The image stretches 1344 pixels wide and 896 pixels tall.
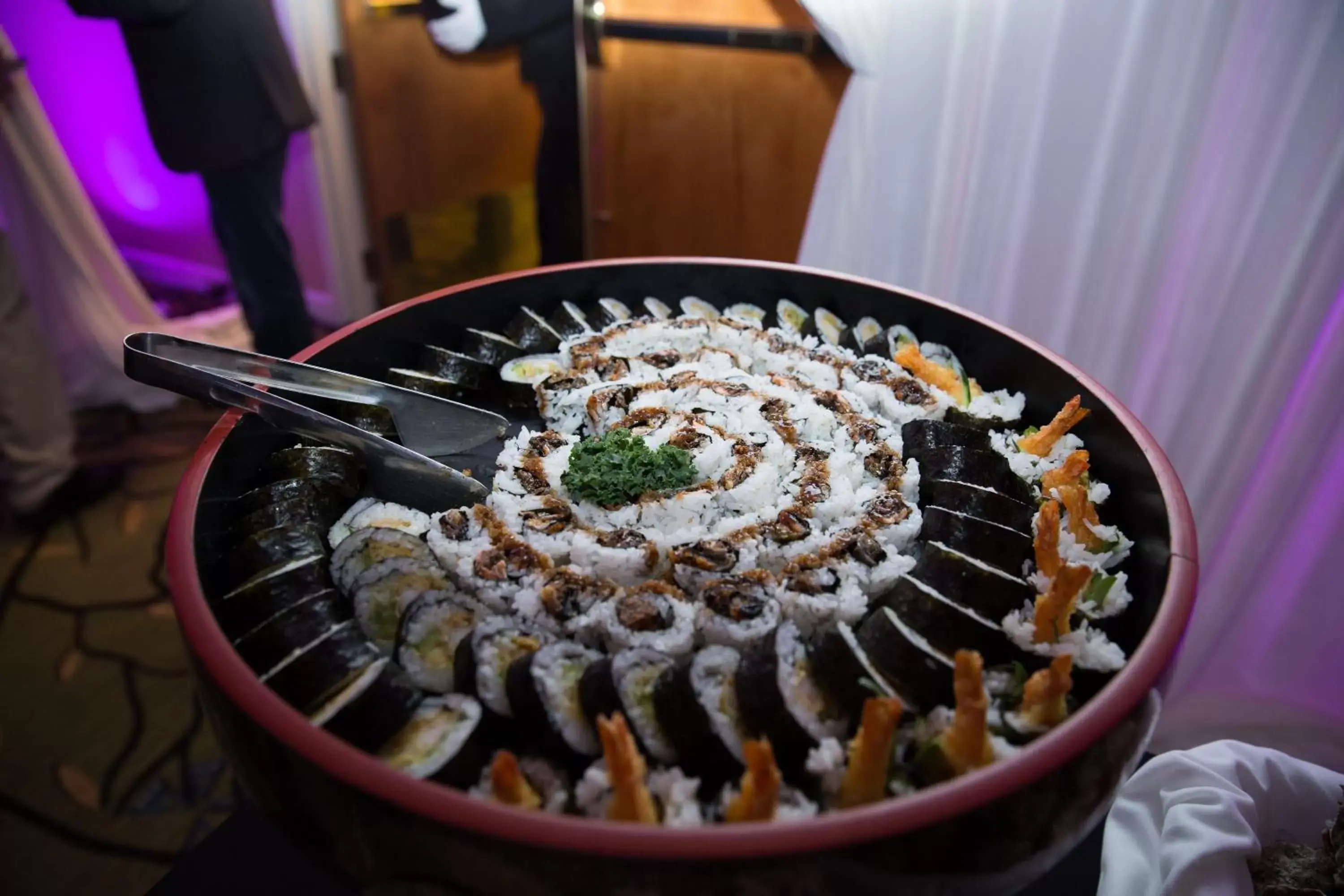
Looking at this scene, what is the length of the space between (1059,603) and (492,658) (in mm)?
724

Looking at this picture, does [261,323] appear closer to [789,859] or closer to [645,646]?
[645,646]

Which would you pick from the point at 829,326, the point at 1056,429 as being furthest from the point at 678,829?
the point at 829,326

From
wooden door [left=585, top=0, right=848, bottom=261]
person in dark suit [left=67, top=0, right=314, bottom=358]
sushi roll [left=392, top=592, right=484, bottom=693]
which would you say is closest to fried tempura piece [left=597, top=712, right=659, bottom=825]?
sushi roll [left=392, top=592, right=484, bottom=693]

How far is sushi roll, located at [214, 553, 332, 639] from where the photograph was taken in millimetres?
1187

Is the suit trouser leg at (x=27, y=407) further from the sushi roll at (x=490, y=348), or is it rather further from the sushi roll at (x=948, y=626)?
the sushi roll at (x=948, y=626)

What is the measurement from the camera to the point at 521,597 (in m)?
1.24

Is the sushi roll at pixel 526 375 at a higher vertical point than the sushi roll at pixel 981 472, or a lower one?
lower

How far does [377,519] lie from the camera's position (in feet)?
4.75

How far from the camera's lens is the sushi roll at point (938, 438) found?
158 centimetres

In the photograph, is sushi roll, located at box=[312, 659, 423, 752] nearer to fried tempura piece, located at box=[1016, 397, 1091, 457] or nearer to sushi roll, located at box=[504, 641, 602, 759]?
sushi roll, located at box=[504, 641, 602, 759]

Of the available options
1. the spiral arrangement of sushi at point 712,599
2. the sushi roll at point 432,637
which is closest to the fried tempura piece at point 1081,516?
the spiral arrangement of sushi at point 712,599

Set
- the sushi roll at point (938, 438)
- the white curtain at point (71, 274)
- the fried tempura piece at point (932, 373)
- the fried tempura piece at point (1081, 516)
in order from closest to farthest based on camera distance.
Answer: the fried tempura piece at point (1081, 516) < the sushi roll at point (938, 438) < the fried tempura piece at point (932, 373) < the white curtain at point (71, 274)

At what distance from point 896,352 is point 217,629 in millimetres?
1382

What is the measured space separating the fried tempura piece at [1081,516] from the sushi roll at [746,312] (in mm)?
907
